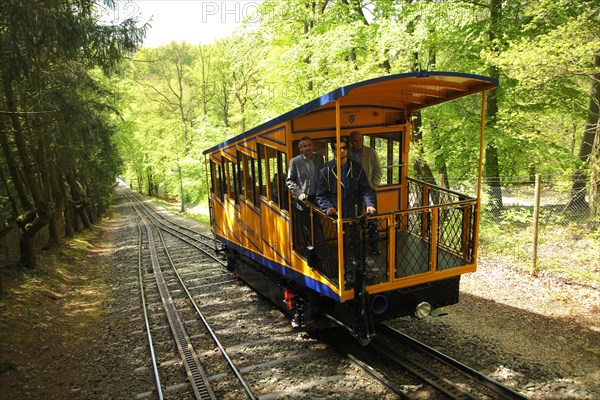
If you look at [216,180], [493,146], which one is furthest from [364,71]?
[216,180]

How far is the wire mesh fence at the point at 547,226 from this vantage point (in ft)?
24.2

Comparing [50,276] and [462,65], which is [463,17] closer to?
[462,65]

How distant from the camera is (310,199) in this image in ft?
17.1

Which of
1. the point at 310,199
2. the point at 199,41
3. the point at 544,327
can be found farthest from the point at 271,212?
the point at 199,41

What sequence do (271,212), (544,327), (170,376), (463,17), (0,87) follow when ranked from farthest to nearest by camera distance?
(463,17)
(0,87)
(271,212)
(544,327)
(170,376)

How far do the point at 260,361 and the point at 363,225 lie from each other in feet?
8.22

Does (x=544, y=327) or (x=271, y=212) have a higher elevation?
(x=271, y=212)

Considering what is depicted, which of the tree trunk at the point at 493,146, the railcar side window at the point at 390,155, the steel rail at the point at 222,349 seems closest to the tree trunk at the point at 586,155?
the tree trunk at the point at 493,146

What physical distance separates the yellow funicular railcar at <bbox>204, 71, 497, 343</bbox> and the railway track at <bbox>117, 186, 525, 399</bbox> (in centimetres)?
49

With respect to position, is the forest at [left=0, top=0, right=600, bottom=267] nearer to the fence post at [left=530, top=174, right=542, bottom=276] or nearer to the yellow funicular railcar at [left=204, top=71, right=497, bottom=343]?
the fence post at [left=530, top=174, right=542, bottom=276]

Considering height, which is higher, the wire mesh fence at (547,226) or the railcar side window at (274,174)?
the railcar side window at (274,174)

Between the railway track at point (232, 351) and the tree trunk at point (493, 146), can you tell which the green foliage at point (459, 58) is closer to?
the tree trunk at point (493, 146)

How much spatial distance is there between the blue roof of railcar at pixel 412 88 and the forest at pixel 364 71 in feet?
12.2

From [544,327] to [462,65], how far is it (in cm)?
804
